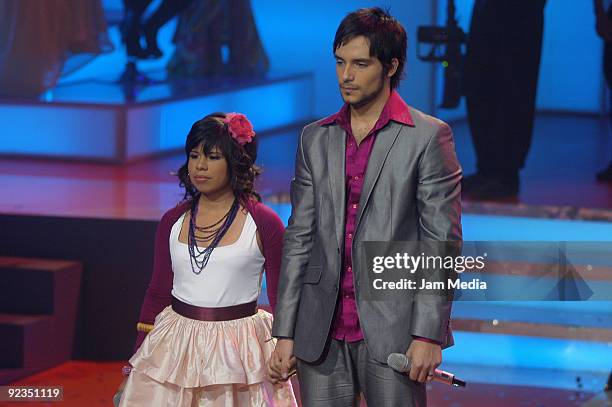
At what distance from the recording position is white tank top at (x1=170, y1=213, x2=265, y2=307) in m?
2.77

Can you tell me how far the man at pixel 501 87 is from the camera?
5.00 m

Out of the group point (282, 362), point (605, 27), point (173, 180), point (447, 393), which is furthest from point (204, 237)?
point (605, 27)

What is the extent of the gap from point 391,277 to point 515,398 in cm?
172

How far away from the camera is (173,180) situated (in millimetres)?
5582

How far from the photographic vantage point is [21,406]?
3771mm

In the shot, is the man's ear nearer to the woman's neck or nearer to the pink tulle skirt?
the woman's neck

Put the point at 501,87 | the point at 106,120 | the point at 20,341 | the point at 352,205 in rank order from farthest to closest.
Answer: the point at 106,120 → the point at 501,87 → the point at 20,341 → the point at 352,205

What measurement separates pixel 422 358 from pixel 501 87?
3104 mm

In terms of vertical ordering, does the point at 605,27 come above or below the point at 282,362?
above

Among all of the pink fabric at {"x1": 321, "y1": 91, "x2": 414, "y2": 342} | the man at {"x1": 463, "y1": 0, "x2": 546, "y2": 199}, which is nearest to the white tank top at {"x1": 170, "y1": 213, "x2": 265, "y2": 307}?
the pink fabric at {"x1": 321, "y1": 91, "x2": 414, "y2": 342}

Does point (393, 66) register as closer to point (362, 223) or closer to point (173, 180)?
point (362, 223)

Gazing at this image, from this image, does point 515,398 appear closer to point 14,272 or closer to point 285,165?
point 14,272

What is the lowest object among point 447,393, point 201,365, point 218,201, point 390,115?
point 447,393

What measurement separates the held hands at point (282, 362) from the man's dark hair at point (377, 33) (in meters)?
0.60
